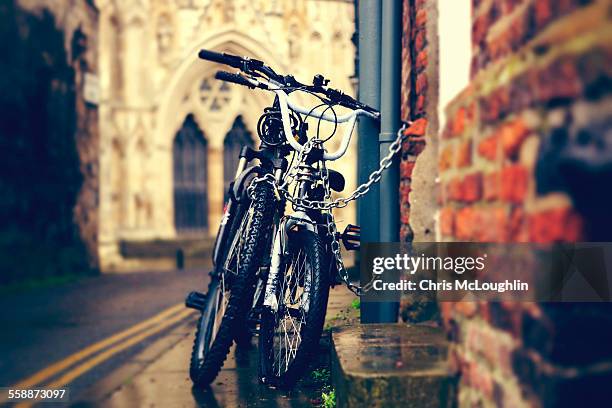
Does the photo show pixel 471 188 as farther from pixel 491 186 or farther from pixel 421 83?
pixel 421 83

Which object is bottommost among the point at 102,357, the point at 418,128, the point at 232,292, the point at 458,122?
the point at 102,357

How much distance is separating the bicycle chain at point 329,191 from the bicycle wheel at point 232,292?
0.07m

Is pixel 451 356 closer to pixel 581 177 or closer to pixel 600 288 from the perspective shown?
pixel 600 288

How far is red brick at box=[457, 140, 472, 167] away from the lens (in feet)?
6.20

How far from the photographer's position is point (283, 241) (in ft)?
11.5

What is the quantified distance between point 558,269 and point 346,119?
7.50ft

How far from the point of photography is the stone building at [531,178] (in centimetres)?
126

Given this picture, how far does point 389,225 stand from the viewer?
3.83m

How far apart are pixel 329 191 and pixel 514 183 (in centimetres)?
206

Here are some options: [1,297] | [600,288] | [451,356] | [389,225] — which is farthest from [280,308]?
[1,297]

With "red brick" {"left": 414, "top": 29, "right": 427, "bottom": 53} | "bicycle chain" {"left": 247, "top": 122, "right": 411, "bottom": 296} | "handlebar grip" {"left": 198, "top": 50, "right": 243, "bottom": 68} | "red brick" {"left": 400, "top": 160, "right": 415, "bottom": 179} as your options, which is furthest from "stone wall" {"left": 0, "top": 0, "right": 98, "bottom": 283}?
"red brick" {"left": 414, "top": 29, "right": 427, "bottom": 53}

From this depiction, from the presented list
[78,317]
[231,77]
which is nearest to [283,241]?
[231,77]

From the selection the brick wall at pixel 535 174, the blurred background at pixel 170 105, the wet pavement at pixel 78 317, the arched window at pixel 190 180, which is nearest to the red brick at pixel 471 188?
the brick wall at pixel 535 174

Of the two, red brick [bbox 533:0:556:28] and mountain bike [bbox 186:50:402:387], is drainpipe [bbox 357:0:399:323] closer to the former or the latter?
mountain bike [bbox 186:50:402:387]
